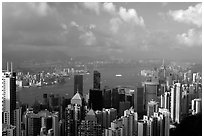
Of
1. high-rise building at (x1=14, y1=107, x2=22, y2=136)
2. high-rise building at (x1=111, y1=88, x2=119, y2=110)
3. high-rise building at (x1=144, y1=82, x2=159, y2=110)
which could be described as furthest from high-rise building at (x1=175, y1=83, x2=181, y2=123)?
high-rise building at (x1=14, y1=107, x2=22, y2=136)

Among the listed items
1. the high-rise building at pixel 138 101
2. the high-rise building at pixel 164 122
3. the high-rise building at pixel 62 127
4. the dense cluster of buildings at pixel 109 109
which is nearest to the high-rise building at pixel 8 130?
the dense cluster of buildings at pixel 109 109

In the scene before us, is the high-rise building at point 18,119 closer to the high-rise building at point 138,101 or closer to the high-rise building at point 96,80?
the high-rise building at point 96,80

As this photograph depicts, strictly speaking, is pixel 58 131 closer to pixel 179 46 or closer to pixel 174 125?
pixel 174 125

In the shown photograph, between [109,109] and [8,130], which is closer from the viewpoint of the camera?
[8,130]

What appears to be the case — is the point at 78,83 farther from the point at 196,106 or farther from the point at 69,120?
the point at 196,106

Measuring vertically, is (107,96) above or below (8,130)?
above

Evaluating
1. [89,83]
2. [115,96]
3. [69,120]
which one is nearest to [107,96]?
[115,96]
